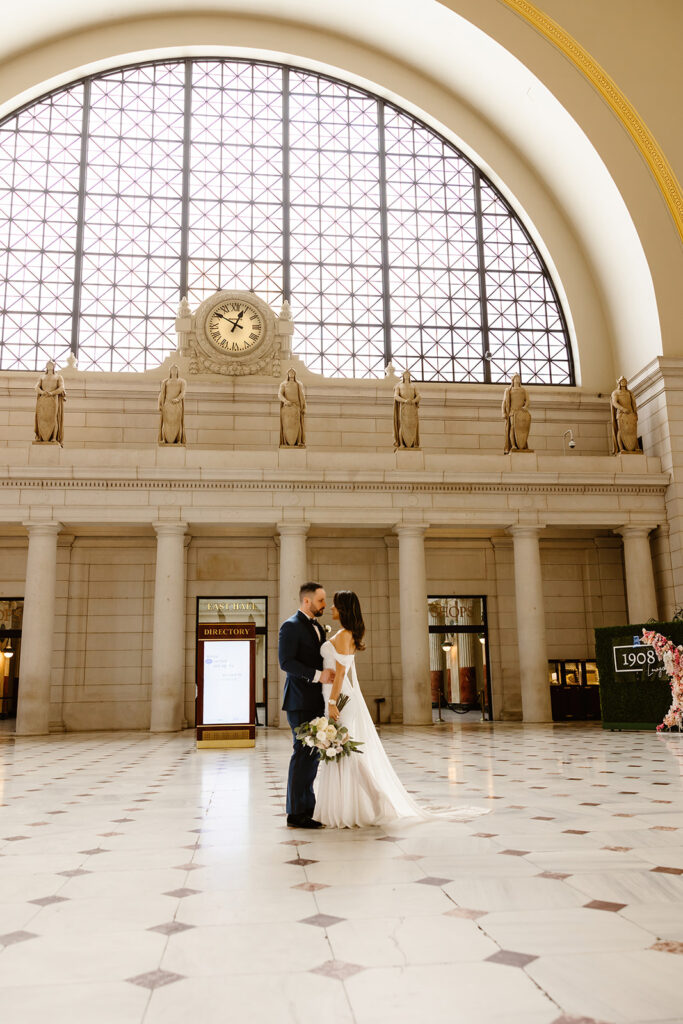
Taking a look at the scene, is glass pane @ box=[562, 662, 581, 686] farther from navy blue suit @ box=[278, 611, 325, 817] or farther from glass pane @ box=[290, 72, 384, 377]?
navy blue suit @ box=[278, 611, 325, 817]

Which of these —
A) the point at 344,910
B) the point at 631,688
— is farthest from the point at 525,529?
the point at 344,910

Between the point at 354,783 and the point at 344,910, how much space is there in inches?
96.1

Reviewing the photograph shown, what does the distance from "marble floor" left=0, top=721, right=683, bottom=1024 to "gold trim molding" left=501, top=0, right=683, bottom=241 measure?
19.6 meters

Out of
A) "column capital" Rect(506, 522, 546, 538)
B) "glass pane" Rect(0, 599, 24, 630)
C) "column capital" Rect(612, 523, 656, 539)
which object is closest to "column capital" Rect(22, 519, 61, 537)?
"glass pane" Rect(0, 599, 24, 630)

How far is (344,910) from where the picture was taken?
4.12 metres

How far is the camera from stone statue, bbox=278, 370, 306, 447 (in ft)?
65.4

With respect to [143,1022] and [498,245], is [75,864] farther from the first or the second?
[498,245]

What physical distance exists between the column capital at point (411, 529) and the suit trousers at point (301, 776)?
13059mm

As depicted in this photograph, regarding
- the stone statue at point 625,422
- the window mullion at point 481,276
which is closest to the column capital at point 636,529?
the stone statue at point 625,422

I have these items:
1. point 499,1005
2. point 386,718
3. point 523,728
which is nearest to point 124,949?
point 499,1005

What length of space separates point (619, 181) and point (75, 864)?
2302 cm

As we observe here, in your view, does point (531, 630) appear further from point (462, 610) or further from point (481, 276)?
point (481, 276)

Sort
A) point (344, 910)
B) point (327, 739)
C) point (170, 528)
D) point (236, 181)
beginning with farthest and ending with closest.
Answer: point (236, 181) < point (170, 528) < point (327, 739) < point (344, 910)

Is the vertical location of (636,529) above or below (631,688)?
above
